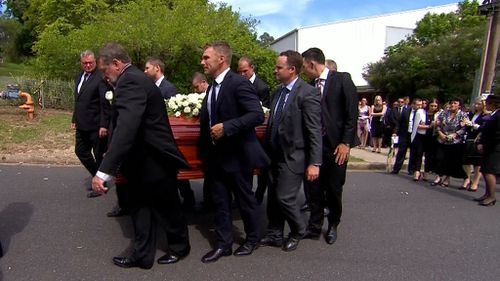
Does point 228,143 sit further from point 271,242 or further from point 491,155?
point 491,155

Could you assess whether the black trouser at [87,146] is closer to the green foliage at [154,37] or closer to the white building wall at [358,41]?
the green foliage at [154,37]

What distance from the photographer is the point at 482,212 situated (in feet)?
19.1

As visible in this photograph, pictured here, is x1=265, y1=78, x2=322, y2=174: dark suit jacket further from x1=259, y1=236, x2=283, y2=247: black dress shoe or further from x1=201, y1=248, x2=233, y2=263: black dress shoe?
x1=201, y1=248, x2=233, y2=263: black dress shoe

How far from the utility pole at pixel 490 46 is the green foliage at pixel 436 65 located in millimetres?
17597

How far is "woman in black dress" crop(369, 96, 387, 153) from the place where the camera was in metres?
12.1

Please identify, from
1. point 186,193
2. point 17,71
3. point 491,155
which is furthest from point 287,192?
point 17,71

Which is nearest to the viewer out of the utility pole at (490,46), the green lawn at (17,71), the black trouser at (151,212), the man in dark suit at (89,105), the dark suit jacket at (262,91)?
the black trouser at (151,212)

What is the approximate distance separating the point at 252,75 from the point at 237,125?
2276mm

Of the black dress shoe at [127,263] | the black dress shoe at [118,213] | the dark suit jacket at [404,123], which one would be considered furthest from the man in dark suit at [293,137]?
the dark suit jacket at [404,123]

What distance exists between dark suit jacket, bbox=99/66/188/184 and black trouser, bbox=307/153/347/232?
1.45m

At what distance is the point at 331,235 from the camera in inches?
174

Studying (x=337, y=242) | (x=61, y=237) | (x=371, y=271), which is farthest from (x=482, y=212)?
(x=61, y=237)

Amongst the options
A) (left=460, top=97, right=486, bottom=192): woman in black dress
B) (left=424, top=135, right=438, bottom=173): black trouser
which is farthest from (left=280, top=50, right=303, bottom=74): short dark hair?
(left=424, top=135, right=438, bottom=173): black trouser

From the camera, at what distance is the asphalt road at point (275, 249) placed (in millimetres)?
3607
